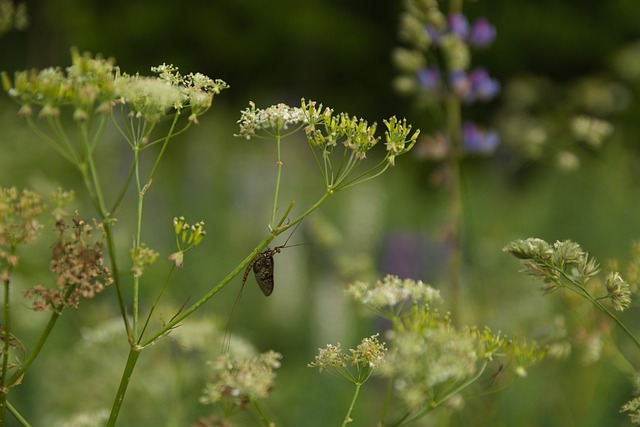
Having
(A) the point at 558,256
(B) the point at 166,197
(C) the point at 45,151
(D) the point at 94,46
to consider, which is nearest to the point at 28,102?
(A) the point at 558,256

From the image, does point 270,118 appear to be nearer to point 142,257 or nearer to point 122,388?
point 142,257

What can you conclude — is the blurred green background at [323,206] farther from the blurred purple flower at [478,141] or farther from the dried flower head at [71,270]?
the dried flower head at [71,270]

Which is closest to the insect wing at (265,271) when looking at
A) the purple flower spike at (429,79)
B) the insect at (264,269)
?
the insect at (264,269)

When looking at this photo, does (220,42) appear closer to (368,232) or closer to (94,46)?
(94,46)

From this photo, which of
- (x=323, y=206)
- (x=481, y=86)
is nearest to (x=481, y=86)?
(x=481, y=86)

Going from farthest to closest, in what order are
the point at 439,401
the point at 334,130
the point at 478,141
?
the point at 478,141 < the point at 439,401 < the point at 334,130

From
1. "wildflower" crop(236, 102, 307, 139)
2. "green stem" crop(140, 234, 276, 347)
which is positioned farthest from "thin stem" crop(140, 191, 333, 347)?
"wildflower" crop(236, 102, 307, 139)
